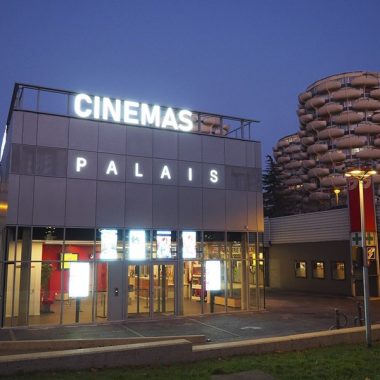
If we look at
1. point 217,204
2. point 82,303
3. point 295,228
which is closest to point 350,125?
point 295,228

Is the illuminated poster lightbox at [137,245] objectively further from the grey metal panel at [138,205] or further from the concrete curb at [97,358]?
the concrete curb at [97,358]

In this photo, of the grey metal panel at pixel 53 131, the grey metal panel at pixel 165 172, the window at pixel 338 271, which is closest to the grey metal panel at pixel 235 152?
the grey metal panel at pixel 165 172

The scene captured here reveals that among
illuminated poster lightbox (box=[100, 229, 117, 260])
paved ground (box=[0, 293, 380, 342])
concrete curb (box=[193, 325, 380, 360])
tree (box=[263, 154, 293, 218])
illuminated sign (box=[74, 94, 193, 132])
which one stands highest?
tree (box=[263, 154, 293, 218])

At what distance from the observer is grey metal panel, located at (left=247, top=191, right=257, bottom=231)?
2886 cm

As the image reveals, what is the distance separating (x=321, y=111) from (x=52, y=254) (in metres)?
94.1

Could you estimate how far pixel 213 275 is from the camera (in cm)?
2722

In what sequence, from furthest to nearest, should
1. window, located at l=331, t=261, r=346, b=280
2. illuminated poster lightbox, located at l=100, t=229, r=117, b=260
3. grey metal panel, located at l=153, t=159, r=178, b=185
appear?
window, located at l=331, t=261, r=346, b=280
grey metal panel, located at l=153, t=159, r=178, b=185
illuminated poster lightbox, located at l=100, t=229, r=117, b=260

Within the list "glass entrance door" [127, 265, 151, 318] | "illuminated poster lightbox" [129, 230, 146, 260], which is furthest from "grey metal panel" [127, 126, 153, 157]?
"glass entrance door" [127, 265, 151, 318]

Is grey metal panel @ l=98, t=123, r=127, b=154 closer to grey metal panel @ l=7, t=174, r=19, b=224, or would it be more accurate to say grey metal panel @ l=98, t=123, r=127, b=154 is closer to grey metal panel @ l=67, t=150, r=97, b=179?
grey metal panel @ l=67, t=150, r=97, b=179

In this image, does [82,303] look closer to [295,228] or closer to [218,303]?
[218,303]

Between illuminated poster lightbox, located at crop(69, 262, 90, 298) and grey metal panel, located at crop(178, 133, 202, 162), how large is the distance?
27.1 ft

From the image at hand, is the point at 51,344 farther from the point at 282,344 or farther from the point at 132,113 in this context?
the point at 132,113

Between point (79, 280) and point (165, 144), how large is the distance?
8.82 m

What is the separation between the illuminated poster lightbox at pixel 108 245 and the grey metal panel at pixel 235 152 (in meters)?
8.42
